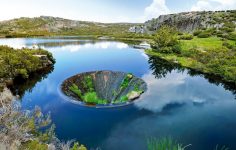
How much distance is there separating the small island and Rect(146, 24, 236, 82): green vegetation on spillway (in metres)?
17.5

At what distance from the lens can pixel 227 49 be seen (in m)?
58.7

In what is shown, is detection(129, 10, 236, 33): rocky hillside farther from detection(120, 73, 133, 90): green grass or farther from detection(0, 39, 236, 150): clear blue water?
detection(120, 73, 133, 90): green grass

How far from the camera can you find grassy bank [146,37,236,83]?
46.3m

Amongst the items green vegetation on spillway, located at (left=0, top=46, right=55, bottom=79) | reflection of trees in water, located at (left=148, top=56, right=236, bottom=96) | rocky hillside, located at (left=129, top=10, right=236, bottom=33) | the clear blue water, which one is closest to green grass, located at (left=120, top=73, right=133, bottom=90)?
the clear blue water

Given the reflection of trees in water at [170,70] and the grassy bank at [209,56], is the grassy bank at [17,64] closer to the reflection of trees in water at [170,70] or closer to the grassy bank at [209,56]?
the reflection of trees in water at [170,70]

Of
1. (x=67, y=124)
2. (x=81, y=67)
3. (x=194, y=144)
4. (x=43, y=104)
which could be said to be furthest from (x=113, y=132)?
(x=81, y=67)

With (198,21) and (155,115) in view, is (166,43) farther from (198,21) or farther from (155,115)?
(198,21)

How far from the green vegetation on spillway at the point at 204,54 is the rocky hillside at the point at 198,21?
77.8 ft

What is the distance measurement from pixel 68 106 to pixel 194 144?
14817mm

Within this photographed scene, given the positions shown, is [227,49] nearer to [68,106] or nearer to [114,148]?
[68,106]

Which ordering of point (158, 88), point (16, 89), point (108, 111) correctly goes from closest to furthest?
1. point (108, 111)
2. point (16, 89)
3. point (158, 88)

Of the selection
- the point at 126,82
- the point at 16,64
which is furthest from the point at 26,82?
the point at 126,82

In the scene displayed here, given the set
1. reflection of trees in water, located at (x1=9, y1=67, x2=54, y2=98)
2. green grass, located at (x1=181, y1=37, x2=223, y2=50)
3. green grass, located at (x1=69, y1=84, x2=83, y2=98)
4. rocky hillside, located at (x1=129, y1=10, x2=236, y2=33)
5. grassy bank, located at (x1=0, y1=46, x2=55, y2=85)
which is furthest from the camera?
rocky hillside, located at (x1=129, y1=10, x2=236, y2=33)

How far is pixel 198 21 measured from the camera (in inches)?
4734
